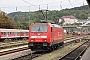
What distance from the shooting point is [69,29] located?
140 metres

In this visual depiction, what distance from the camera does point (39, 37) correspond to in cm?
2339

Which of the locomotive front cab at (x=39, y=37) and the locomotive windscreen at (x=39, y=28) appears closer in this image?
the locomotive front cab at (x=39, y=37)

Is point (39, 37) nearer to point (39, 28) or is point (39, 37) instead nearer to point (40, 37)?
point (40, 37)

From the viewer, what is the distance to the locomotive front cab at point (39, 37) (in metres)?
23.2

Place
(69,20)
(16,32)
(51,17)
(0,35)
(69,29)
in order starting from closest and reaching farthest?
(0,35) → (16,32) → (51,17) → (69,29) → (69,20)

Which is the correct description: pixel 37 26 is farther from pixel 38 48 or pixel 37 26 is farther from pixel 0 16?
pixel 0 16

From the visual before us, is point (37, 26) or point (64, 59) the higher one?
point (37, 26)

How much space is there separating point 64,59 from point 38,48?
498cm

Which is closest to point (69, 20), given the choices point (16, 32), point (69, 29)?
point (69, 29)

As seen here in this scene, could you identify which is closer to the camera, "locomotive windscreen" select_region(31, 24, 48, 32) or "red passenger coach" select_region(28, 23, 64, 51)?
"red passenger coach" select_region(28, 23, 64, 51)

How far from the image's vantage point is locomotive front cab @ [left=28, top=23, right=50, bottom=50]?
2319 centimetres

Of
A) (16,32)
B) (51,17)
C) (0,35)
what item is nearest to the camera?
(0,35)

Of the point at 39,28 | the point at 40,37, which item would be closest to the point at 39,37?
the point at 40,37

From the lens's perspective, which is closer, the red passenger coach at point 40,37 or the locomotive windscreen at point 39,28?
the red passenger coach at point 40,37
